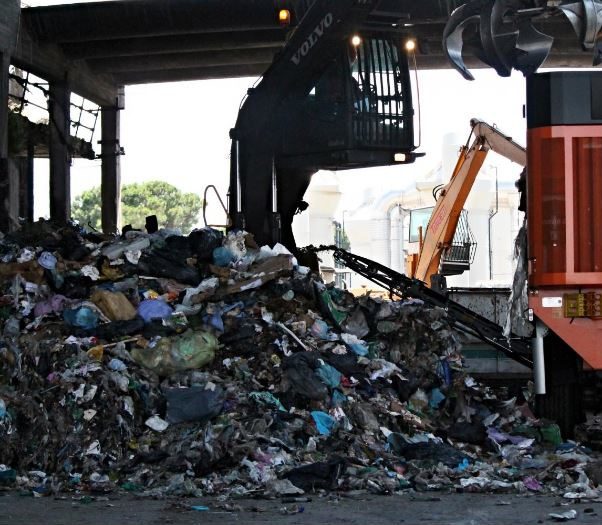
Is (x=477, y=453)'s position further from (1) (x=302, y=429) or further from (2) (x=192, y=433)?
(2) (x=192, y=433)

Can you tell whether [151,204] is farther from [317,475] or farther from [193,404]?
[317,475]

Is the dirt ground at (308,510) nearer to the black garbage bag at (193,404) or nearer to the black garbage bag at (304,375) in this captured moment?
the black garbage bag at (193,404)

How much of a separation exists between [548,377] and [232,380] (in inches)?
112

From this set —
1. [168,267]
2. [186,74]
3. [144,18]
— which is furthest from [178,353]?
[186,74]

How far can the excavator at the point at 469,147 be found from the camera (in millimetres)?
9906

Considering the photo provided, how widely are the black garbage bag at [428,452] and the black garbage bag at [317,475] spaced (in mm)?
837

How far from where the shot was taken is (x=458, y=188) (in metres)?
19.2

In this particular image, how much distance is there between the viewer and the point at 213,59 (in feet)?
98.5

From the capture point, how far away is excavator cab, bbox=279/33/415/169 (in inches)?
521

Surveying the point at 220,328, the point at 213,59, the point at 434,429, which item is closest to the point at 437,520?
the point at 434,429

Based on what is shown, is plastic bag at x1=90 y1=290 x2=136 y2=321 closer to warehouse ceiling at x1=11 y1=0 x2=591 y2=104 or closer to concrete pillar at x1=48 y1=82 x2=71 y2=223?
warehouse ceiling at x1=11 y1=0 x2=591 y2=104

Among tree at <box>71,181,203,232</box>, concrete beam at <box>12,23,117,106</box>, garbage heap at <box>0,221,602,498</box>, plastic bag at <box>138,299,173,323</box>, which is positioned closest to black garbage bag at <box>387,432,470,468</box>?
garbage heap at <box>0,221,602,498</box>

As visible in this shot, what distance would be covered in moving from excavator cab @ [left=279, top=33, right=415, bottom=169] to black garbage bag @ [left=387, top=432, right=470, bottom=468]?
4.85m

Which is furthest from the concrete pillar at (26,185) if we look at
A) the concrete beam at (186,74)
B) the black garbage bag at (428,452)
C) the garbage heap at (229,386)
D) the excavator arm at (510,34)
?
the black garbage bag at (428,452)
